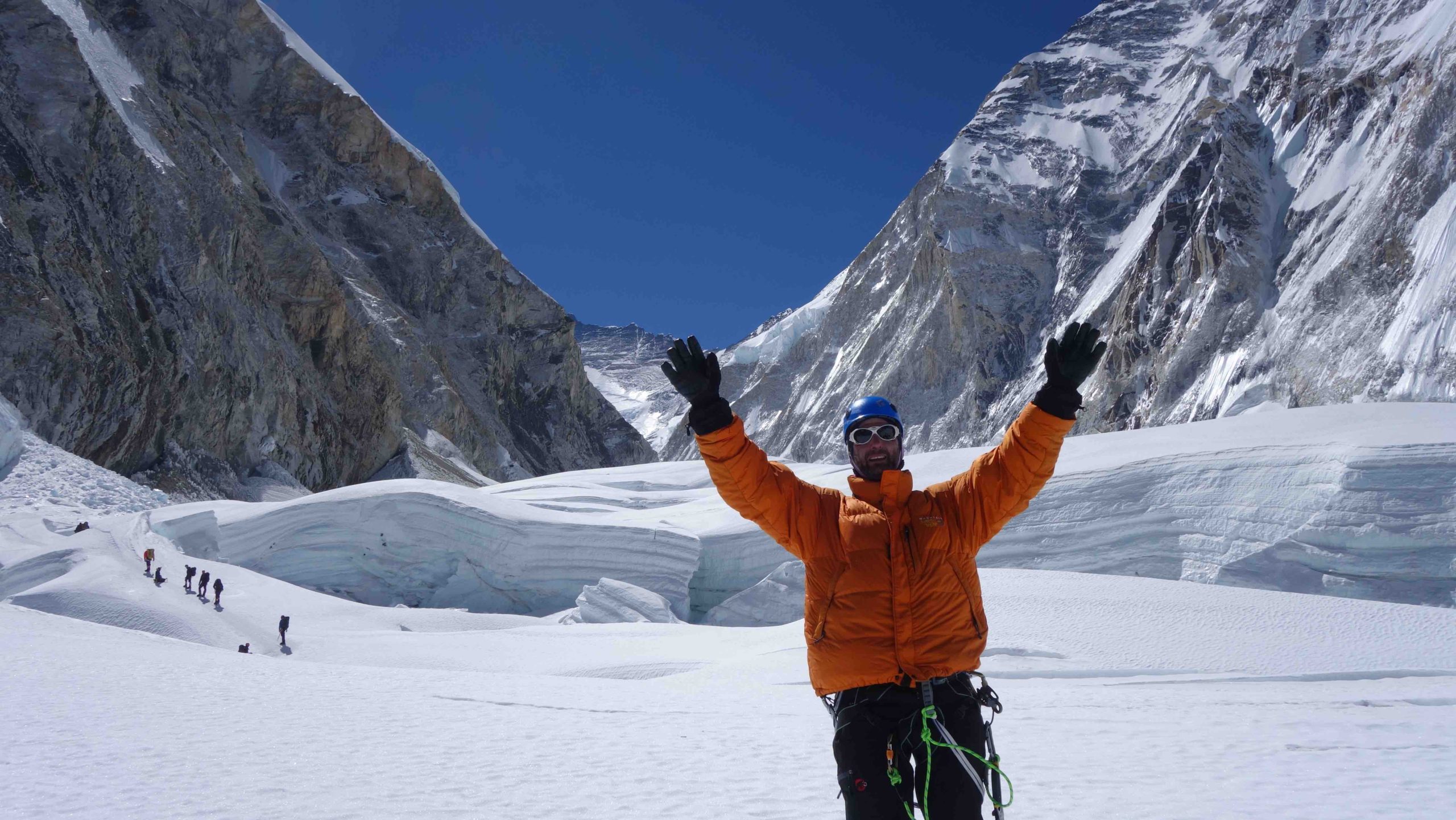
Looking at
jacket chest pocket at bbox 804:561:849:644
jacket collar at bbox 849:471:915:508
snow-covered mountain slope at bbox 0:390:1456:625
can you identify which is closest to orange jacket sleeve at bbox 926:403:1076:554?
jacket collar at bbox 849:471:915:508

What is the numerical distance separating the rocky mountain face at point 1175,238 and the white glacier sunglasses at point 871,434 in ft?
149

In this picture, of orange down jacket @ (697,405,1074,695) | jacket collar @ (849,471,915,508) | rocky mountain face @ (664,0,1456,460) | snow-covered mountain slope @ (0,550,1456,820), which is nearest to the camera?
orange down jacket @ (697,405,1074,695)

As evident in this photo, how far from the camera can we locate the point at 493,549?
70.1 ft

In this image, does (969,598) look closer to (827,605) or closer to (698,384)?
(827,605)

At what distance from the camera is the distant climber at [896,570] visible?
291 centimetres

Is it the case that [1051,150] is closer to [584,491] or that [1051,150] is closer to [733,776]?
[584,491]

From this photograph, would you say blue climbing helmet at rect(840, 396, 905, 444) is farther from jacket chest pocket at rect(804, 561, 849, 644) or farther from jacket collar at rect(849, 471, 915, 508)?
jacket chest pocket at rect(804, 561, 849, 644)

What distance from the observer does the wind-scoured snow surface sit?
16.8ft

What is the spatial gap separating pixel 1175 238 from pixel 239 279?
6012 centimetres

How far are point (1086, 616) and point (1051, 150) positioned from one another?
92.6 meters

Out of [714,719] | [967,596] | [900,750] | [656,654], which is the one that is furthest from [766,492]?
[656,654]

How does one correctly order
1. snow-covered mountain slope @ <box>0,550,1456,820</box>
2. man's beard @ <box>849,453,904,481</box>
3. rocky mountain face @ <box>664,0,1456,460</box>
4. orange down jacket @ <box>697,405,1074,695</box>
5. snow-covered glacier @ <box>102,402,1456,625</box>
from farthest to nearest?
rocky mountain face @ <box>664,0,1456,460</box>, snow-covered glacier @ <box>102,402,1456,625</box>, snow-covered mountain slope @ <box>0,550,1456,820</box>, man's beard @ <box>849,453,904,481</box>, orange down jacket @ <box>697,405,1074,695</box>

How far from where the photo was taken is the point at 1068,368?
310 cm

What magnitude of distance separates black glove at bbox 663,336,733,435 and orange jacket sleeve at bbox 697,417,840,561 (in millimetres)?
39
